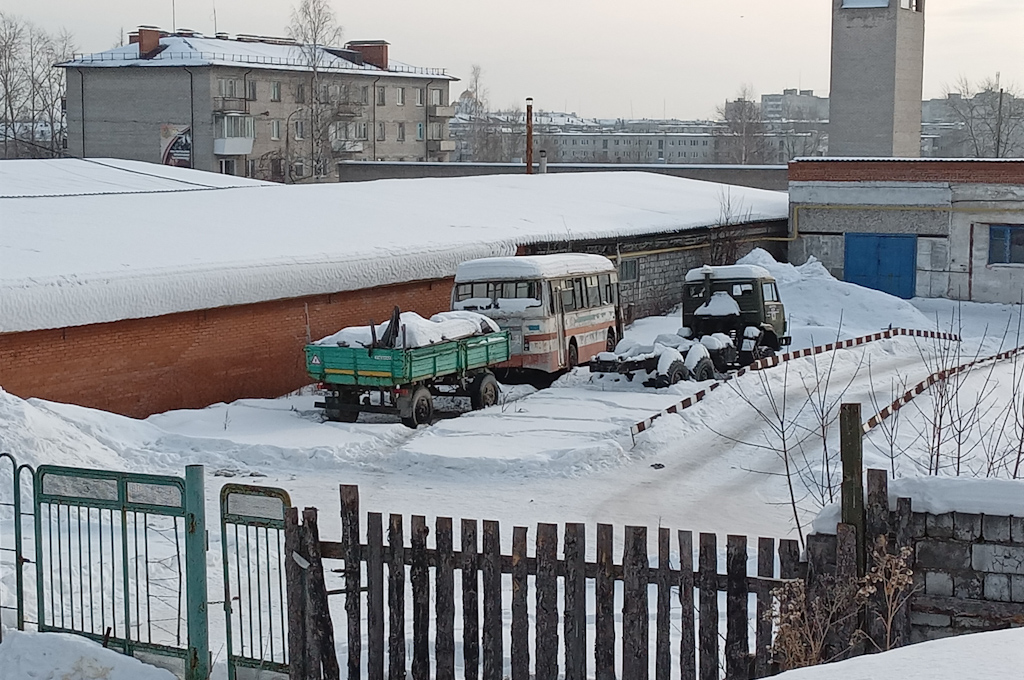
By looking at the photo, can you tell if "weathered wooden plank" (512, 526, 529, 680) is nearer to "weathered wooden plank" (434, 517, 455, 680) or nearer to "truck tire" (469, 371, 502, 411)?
"weathered wooden plank" (434, 517, 455, 680)

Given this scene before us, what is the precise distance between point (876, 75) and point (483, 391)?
3595 centimetres

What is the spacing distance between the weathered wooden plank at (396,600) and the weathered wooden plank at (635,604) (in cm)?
143

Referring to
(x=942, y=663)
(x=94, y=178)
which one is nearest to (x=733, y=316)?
(x=942, y=663)

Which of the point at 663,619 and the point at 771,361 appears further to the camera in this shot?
the point at 771,361

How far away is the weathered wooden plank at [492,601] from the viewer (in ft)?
25.2

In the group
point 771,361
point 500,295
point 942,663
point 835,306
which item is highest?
point 942,663

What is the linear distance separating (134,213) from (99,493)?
17.5 m

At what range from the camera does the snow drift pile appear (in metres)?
19.3

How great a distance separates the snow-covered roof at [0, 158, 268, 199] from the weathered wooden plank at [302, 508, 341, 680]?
88.7 feet

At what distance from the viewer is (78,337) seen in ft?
62.3

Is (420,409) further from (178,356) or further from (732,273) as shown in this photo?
(732,273)

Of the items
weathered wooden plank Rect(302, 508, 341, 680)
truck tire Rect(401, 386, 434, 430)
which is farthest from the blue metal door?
weathered wooden plank Rect(302, 508, 341, 680)

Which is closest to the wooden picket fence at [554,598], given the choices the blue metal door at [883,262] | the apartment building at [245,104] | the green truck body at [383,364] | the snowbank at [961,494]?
the snowbank at [961,494]

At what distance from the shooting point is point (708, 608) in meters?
7.34
